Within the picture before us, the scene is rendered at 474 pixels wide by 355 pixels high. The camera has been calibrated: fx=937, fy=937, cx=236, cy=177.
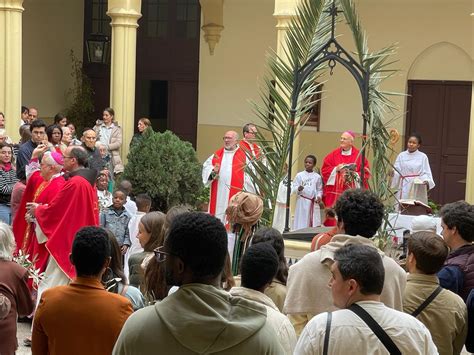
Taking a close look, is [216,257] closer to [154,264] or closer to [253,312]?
[253,312]

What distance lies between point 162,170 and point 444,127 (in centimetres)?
678

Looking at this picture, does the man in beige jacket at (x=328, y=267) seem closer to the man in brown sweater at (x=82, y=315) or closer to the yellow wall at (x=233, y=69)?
the man in brown sweater at (x=82, y=315)

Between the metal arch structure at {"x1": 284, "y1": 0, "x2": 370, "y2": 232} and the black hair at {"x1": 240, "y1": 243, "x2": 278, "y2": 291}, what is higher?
the metal arch structure at {"x1": 284, "y1": 0, "x2": 370, "y2": 232}

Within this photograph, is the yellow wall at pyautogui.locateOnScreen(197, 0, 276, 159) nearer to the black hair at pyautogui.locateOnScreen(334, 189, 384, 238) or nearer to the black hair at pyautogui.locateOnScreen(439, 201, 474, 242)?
the black hair at pyautogui.locateOnScreen(439, 201, 474, 242)

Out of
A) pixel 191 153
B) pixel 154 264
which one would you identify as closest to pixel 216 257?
pixel 154 264

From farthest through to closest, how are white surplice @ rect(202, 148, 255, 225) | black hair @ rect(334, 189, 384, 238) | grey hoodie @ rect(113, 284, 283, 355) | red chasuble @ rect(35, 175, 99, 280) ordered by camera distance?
white surplice @ rect(202, 148, 255, 225) < red chasuble @ rect(35, 175, 99, 280) < black hair @ rect(334, 189, 384, 238) < grey hoodie @ rect(113, 284, 283, 355)

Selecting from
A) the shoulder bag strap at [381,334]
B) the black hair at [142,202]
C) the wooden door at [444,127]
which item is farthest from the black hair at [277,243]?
the wooden door at [444,127]

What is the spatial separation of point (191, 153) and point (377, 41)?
18.8ft

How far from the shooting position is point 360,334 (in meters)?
→ 3.44

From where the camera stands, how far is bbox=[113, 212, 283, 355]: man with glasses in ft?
9.18

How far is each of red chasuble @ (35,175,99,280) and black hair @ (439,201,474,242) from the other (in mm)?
3677

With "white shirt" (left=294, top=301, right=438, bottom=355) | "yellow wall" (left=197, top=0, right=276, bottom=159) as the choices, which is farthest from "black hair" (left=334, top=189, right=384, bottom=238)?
"yellow wall" (left=197, top=0, right=276, bottom=159)

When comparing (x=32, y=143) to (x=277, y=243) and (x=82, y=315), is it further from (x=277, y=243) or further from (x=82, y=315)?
(x=82, y=315)

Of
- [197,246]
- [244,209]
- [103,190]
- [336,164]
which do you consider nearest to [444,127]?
[336,164]
